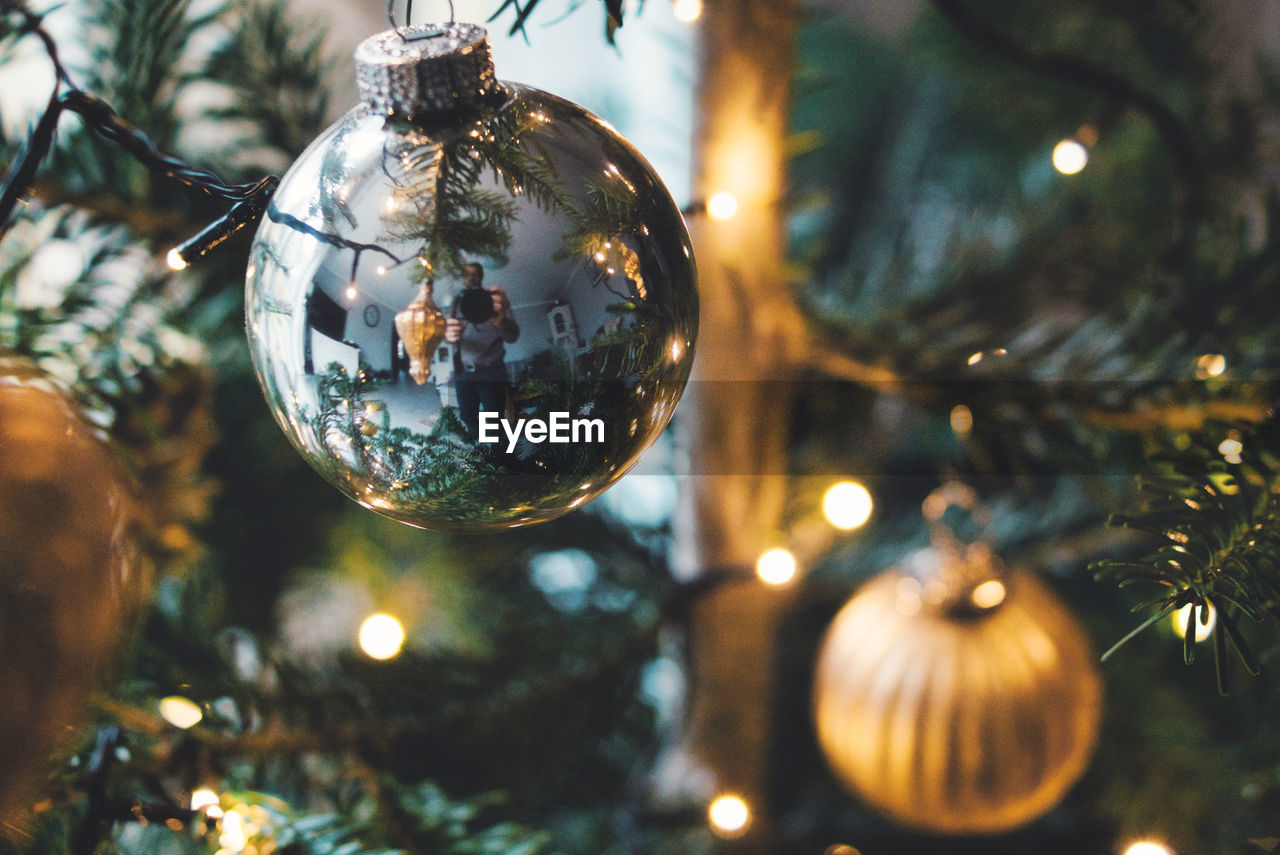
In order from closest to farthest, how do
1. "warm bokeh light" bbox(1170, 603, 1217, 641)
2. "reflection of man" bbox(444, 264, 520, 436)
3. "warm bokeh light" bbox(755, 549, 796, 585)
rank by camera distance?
1. "reflection of man" bbox(444, 264, 520, 436)
2. "warm bokeh light" bbox(1170, 603, 1217, 641)
3. "warm bokeh light" bbox(755, 549, 796, 585)

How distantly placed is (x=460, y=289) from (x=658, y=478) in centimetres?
53

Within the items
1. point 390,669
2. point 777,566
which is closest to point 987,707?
point 777,566

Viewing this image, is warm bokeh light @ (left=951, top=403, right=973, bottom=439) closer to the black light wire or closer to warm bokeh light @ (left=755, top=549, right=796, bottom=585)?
warm bokeh light @ (left=755, top=549, right=796, bottom=585)

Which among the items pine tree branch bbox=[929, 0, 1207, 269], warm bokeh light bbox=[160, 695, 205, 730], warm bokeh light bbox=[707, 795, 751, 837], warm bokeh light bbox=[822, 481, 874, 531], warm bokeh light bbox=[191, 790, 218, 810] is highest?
pine tree branch bbox=[929, 0, 1207, 269]

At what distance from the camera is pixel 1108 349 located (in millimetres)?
479

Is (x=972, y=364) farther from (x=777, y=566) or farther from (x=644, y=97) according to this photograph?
(x=644, y=97)

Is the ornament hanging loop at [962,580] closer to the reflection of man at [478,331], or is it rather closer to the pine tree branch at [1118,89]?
the pine tree branch at [1118,89]

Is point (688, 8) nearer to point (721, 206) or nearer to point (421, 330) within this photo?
point (721, 206)

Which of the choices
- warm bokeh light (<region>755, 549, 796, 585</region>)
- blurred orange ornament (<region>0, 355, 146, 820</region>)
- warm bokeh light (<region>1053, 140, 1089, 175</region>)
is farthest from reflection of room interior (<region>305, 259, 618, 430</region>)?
warm bokeh light (<region>1053, 140, 1089, 175</region>)

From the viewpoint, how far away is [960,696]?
0.54 m
